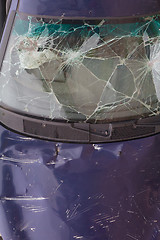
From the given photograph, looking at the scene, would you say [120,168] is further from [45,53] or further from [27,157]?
[45,53]

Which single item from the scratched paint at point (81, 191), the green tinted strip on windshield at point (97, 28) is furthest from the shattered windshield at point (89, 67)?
the scratched paint at point (81, 191)

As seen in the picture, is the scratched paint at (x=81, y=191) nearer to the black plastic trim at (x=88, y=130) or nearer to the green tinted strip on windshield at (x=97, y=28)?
the black plastic trim at (x=88, y=130)

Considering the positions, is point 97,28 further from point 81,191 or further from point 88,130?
point 81,191

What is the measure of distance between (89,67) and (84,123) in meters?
0.34

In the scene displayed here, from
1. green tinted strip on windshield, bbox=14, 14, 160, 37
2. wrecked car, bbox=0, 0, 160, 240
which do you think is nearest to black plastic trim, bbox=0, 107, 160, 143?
wrecked car, bbox=0, 0, 160, 240

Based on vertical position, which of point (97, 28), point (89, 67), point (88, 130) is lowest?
point (88, 130)

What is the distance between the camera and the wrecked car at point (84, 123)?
2502mm

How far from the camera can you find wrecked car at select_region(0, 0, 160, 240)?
250cm

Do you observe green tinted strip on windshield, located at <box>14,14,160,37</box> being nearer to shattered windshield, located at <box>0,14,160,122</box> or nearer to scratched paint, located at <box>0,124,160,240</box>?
shattered windshield, located at <box>0,14,160,122</box>

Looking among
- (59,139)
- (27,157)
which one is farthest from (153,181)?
(27,157)

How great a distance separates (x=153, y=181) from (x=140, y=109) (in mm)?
453

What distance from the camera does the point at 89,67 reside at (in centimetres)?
259

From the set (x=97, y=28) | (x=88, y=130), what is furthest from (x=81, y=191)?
(x=97, y=28)

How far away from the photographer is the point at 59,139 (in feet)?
8.64
